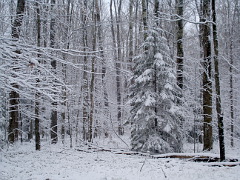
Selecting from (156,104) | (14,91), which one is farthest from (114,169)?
(14,91)

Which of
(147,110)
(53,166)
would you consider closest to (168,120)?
(147,110)

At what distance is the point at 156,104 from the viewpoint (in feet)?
31.7

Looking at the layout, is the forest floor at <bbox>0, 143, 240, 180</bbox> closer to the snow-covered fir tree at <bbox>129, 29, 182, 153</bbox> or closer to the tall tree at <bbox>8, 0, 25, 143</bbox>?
the snow-covered fir tree at <bbox>129, 29, 182, 153</bbox>

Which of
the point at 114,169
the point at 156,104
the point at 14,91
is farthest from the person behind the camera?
the point at 156,104

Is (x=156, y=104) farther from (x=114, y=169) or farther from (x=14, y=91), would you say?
(x=14, y=91)

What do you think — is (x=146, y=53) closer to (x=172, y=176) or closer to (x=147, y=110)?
(x=147, y=110)

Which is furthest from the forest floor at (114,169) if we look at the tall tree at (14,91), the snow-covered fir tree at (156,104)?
the tall tree at (14,91)

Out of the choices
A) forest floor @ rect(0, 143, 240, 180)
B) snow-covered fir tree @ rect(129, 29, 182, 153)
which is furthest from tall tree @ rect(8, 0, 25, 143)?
snow-covered fir tree @ rect(129, 29, 182, 153)

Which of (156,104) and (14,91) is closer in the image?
(14,91)

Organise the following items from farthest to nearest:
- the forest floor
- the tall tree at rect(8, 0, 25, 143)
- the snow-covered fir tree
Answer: the snow-covered fir tree
the forest floor
the tall tree at rect(8, 0, 25, 143)

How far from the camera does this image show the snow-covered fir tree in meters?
9.15

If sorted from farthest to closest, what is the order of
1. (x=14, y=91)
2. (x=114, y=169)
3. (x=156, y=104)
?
1. (x=156, y=104)
2. (x=114, y=169)
3. (x=14, y=91)

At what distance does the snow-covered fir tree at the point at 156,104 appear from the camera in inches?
360

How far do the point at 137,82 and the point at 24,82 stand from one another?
308 inches
